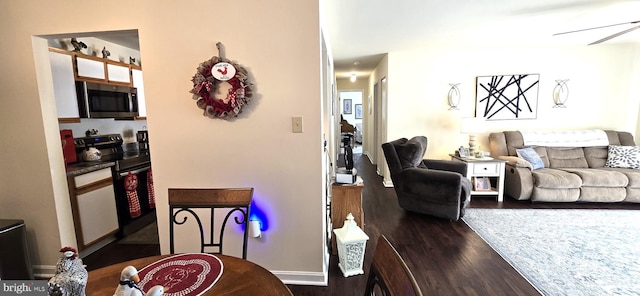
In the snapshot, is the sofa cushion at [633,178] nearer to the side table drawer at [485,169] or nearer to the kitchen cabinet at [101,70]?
the side table drawer at [485,169]

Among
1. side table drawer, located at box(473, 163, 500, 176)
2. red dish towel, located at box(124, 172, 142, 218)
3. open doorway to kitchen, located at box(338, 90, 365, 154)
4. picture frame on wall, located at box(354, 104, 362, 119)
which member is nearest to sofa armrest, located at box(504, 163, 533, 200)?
side table drawer, located at box(473, 163, 500, 176)

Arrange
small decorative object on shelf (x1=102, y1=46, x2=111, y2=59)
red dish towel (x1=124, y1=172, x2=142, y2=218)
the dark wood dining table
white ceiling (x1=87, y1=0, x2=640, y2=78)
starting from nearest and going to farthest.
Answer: the dark wood dining table → white ceiling (x1=87, y1=0, x2=640, y2=78) → red dish towel (x1=124, y1=172, x2=142, y2=218) → small decorative object on shelf (x1=102, y1=46, x2=111, y2=59)

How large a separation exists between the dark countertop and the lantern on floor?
228cm

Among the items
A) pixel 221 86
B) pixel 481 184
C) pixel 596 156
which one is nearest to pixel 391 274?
pixel 221 86

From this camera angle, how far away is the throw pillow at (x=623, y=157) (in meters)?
3.81

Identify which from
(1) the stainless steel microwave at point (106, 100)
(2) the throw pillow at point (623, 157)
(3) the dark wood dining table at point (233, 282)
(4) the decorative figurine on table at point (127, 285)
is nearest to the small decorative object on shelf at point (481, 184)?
(2) the throw pillow at point (623, 157)

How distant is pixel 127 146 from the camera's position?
142 inches

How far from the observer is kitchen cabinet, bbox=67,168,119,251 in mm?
2426

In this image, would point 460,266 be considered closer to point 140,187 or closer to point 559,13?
point 559,13

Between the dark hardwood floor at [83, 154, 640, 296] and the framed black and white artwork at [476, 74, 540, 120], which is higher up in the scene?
the framed black and white artwork at [476, 74, 540, 120]

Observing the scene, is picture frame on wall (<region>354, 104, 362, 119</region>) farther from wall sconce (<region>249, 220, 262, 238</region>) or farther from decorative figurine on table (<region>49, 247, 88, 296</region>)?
decorative figurine on table (<region>49, 247, 88, 296</region>)

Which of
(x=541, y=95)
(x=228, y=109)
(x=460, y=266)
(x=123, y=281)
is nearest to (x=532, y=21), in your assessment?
(x=541, y=95)

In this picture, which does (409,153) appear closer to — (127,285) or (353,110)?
(127,285)

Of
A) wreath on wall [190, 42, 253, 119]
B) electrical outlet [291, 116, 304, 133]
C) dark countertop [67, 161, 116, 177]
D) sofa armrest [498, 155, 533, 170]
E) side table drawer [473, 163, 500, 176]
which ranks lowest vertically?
side table drawer [473, 163, 500, 176]
